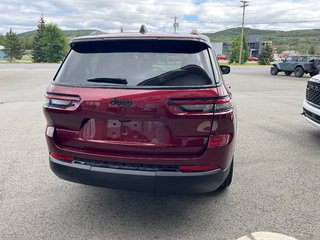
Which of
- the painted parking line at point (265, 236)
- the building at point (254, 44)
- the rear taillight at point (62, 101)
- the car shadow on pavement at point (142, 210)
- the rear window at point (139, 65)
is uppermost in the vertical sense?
the building at point (254, 44)

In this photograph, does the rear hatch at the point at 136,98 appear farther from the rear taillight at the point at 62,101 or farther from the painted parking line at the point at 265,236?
the painted parking line at the point at 265,236

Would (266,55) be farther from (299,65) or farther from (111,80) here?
(111,80)

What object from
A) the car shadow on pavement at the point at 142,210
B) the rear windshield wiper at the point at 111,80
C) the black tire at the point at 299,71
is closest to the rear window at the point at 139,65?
the rear windshield wiper at the point at 111,80

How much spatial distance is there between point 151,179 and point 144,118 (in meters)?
0.49

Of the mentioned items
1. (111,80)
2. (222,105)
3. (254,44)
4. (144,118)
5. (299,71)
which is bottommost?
(299,71)

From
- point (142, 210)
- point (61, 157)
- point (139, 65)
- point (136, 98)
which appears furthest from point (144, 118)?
point (142, 210)

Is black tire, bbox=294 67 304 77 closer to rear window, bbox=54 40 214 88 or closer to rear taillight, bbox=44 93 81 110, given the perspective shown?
rear window, bbox=54 40 214 88

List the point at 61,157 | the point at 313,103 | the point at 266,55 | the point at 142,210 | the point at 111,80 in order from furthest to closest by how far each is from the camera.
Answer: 1. the point at 266,55
2. the point at 313,103
3. the point at 142,210
4. the point at 61,157
5. the point at 111,80

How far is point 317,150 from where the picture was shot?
473 cm

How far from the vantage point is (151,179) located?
2.22 m

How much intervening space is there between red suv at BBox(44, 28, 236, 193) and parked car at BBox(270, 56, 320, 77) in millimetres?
20412

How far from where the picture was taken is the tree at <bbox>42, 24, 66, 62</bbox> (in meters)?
54.7

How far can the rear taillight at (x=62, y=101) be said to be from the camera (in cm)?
232

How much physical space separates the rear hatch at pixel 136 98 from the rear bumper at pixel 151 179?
166mm
